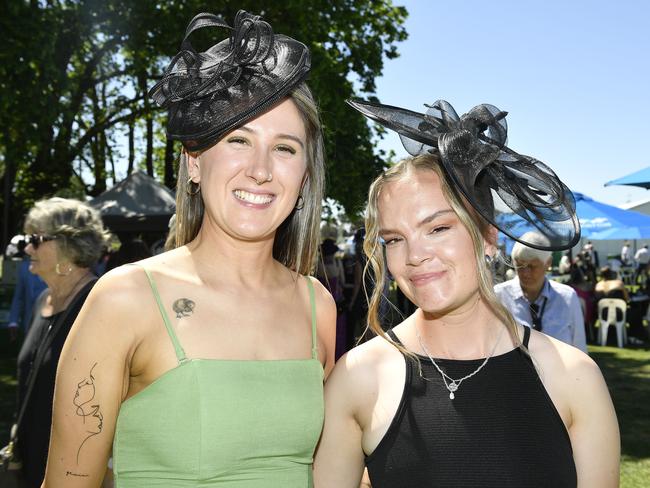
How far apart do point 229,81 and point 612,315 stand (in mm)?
11421

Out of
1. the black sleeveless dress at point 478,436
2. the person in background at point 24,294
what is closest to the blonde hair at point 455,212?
the black sleeveless dress at point 478,436

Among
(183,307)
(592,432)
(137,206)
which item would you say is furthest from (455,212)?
(137,206)

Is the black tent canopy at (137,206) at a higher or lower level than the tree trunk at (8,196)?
lower

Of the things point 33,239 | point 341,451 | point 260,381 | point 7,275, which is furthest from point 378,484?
point 7,275

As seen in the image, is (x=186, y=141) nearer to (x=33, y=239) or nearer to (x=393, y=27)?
(x=33, y=239)

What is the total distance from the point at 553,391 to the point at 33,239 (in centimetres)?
293

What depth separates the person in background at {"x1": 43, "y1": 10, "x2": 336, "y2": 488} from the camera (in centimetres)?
177

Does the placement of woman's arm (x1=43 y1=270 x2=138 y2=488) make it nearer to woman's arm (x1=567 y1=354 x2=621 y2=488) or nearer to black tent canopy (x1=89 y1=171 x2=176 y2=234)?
woman's arm (x1=567 y1=354 x2=621 y2=488)

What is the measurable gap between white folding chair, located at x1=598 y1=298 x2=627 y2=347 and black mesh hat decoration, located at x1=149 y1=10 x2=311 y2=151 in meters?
11.1

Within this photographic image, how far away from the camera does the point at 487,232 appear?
2.02m

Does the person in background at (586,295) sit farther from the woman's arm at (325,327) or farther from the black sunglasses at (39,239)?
the woman's arm at (325,327)

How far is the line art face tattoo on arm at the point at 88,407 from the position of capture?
1735 millimetres

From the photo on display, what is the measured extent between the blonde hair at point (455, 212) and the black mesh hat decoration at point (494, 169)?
5 cm

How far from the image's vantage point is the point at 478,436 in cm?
185
